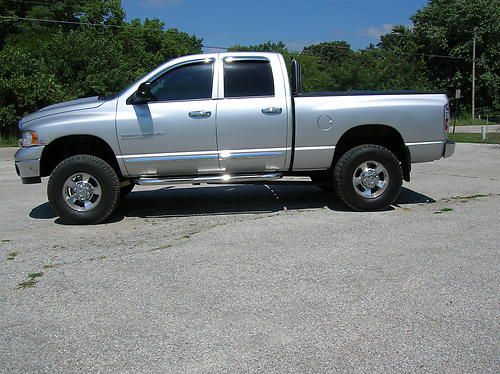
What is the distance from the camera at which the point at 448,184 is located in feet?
30.3

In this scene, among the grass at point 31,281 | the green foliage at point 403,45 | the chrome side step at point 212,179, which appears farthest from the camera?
the green foliage at point 403,45

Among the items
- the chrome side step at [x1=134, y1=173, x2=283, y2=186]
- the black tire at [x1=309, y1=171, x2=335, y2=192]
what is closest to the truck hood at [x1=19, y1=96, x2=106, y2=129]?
the chrome side step at [x1=134, y1=173, x2=283, y2=186]

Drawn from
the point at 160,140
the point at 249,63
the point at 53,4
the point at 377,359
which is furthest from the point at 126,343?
the point at 53,4

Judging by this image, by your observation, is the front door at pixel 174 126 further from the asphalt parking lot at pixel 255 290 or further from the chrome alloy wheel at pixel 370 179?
the chrome alloy wheel at pixel 370 179

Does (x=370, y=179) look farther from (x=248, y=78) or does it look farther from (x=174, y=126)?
(x=174, y=126)

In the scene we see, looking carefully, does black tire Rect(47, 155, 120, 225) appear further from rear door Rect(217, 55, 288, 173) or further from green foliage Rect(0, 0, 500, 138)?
green foliage Rect(0, 0, 500, 138)

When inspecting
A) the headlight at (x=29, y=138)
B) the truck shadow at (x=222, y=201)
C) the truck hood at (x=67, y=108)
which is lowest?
the truck shadow at (x=222, y=201)

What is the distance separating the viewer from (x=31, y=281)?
462 centimetres

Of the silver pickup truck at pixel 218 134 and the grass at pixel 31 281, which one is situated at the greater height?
the silver pickup truck at pixel 218 134

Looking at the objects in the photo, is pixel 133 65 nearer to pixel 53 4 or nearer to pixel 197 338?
pixel 53 4

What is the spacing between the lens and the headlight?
646 cm

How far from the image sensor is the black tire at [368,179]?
6805 millimetres

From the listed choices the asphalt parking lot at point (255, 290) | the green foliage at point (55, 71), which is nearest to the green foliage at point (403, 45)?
the green foliage at point (55, 71)

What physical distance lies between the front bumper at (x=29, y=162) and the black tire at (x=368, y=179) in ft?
12.5
